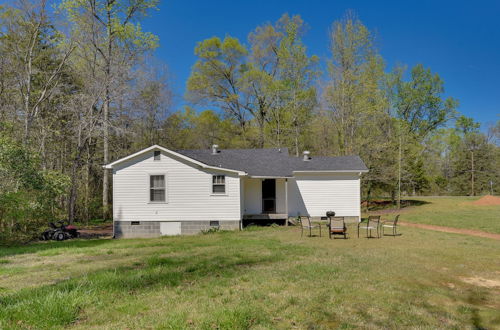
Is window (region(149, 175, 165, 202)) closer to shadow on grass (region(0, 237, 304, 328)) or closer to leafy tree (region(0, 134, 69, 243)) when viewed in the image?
leafy tree (region(0, 134, 69, 243))

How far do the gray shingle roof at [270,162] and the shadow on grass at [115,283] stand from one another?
8180 millimetres

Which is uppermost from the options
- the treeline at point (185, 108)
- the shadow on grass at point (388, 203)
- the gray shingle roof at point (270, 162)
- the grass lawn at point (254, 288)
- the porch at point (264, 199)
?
the treeline at point (185, 108)

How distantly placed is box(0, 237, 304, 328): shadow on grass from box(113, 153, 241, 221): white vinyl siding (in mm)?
Answer: 5739

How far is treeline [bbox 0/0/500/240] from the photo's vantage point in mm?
15547

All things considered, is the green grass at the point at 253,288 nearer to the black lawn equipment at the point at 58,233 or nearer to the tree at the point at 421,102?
the black lawn equipment at the point at 58,233

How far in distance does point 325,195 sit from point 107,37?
1819cm

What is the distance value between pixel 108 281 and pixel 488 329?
6.25 meters

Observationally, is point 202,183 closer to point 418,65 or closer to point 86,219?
point 86,219

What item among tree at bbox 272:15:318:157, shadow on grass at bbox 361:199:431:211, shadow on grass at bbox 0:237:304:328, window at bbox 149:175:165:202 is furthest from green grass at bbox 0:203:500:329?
shadow on grass at bbox 361:199:431:211

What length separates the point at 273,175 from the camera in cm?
1605

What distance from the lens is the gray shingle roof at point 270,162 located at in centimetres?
1681

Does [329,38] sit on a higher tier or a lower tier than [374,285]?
higher

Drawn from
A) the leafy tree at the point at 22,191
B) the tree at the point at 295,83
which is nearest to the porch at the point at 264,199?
the leafy tree at the point at 22,191

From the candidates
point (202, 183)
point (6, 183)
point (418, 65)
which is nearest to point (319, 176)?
point (202, 183)
